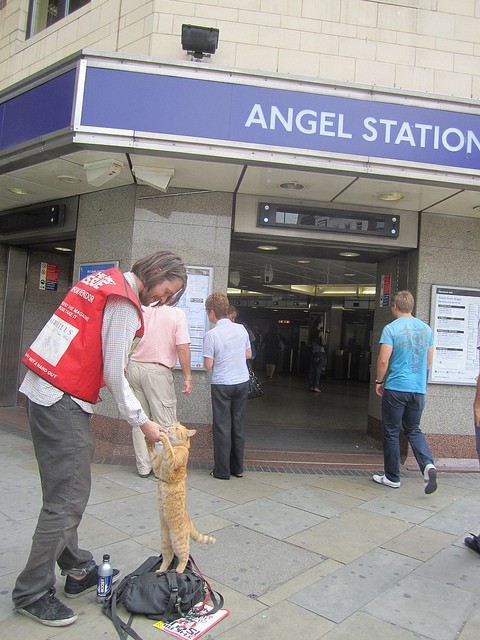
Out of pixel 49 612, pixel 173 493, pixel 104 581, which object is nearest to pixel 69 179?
pixel 173 493

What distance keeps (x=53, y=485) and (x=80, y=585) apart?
67cm

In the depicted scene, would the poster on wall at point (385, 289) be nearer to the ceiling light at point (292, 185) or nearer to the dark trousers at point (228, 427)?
the ceiling light at point (292, 185)

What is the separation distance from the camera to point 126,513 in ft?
13.1

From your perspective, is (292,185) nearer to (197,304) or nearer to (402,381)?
(197,304)

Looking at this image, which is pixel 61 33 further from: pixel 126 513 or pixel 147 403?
pixel 126 513

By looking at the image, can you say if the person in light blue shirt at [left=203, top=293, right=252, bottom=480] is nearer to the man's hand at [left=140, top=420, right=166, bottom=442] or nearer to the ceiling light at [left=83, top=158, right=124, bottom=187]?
the ceiling light at [left=83, top=158, right=124, bottom=187]

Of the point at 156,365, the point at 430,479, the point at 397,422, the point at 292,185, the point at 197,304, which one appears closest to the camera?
the point at 430,479

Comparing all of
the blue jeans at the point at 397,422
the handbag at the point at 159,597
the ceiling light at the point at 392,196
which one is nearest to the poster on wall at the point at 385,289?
the ceiling light at the point at 392,196

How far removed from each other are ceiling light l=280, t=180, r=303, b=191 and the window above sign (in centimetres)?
413

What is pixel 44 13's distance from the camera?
749cm

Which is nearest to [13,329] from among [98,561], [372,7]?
[98,561]

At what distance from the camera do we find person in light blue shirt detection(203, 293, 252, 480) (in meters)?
5.04

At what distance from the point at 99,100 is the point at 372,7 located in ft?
11.2

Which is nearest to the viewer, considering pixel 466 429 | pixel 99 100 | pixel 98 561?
pixel 98 561
